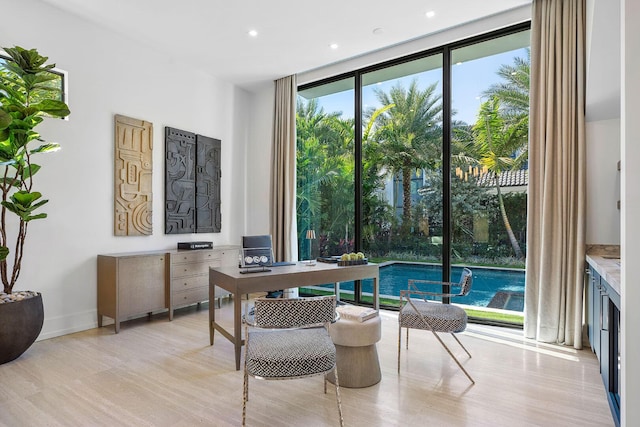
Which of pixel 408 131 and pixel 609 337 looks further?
pixel 408 131

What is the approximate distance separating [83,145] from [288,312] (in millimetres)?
3510

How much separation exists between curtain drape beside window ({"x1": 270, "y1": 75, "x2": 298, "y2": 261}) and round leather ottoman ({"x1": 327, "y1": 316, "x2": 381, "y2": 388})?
295 cm

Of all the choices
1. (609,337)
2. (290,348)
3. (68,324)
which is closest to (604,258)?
(609,337)

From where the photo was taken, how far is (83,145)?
4.10m

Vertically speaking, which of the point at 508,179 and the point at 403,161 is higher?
the point at 403,161

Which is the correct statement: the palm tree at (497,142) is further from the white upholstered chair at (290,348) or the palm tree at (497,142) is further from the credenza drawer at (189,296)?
the credenza drawer at (189,296)

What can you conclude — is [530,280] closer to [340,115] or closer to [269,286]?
[269,286]

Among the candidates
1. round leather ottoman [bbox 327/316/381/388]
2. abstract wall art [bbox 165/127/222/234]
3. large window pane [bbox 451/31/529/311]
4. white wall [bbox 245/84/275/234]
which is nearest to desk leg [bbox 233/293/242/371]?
round leather ottoman [bbox 327/316/381/388]

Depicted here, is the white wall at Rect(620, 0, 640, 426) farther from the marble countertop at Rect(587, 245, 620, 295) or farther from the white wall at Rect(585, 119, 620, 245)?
the white wall at Rect(585, 119, 620, 245)

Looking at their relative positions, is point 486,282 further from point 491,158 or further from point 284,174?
point 284,174

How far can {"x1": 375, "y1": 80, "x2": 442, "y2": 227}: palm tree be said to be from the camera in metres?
4.62

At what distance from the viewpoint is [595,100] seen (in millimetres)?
3324

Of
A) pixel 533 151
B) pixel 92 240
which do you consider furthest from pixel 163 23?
pixel 533 151

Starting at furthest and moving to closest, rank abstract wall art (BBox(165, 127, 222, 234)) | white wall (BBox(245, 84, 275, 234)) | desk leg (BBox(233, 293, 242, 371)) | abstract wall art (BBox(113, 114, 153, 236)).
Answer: white wall (BBox(245, 84, 275, 234)) → abstract wall art (BBox(165, 127, 222, 234)) → abstract wall art (BBox(113, 114, 153, 236)) → desk leg (BBox(233, 293, 242, 371))
